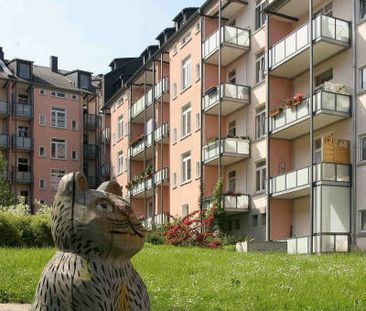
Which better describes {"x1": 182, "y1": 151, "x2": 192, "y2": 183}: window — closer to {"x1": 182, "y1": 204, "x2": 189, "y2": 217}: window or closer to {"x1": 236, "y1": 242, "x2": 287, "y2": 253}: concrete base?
{"x1": 182, "y1": 204, "x2": 189, "y2": 217}: window

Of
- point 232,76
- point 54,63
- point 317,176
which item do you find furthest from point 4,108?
point 317,176

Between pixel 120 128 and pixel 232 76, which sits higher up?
pixel 232 76

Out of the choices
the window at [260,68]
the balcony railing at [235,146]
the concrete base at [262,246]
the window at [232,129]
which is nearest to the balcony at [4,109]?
the window at [232,129]

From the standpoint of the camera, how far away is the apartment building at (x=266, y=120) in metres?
27.2

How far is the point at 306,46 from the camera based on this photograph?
28641 mm

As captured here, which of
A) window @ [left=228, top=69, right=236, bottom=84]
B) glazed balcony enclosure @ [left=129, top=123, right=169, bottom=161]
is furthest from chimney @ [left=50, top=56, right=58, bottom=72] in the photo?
window @ [left=228, top=69, right=236, bottom=84]

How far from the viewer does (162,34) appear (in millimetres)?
49062

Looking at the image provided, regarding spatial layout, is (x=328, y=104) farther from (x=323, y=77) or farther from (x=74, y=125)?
(x=74, y=125)

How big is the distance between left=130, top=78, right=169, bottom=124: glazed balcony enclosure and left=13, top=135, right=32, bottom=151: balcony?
13.6 m

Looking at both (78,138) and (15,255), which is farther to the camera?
(78,138)

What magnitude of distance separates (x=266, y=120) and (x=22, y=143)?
113 ft

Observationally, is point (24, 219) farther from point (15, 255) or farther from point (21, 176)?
point (21, 176)

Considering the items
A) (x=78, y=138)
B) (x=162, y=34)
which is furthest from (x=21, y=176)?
(x=162, y=34)

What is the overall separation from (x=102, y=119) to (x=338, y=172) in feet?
132
